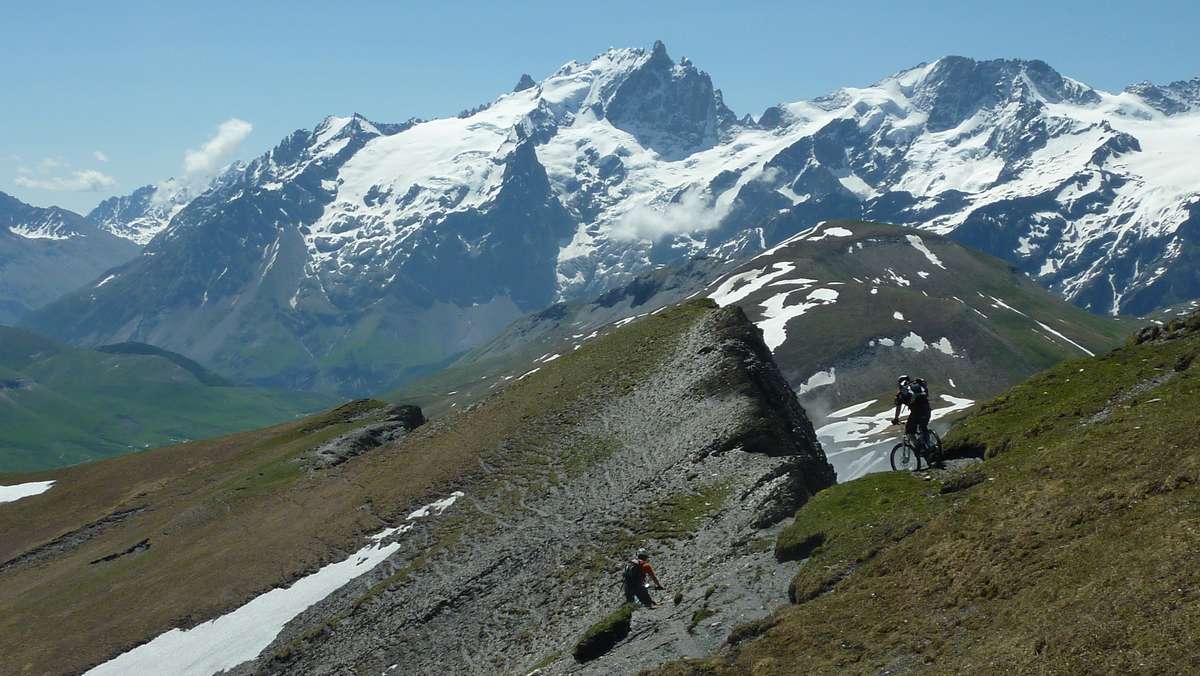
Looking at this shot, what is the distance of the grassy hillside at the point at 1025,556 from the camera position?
21328 millimetres

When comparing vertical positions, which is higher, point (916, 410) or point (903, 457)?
point (916, 410)

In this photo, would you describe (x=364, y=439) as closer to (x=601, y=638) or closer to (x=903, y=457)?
(x=903, y=457)

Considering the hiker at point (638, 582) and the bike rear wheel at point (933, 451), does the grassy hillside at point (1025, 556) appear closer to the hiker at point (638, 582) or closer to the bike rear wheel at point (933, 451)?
the bike rear wheel at point (933, 451)

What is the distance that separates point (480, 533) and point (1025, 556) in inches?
1259

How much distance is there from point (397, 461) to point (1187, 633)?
182ft

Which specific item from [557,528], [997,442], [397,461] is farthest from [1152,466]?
[397,461]

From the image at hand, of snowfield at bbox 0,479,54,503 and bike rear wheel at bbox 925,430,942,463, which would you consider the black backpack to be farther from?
snowfield at bbox 0,479,54,503

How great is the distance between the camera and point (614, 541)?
4606 centimetres

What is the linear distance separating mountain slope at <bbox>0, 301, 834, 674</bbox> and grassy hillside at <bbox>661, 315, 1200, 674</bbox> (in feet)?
12.3

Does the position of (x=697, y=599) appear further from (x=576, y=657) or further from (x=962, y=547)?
(x=962, y=547)

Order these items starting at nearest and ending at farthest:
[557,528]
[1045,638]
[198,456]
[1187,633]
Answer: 1. [1187,633]
2. [1045,638]
3. [557,528]
4. [198,456]

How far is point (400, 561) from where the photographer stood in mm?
54375

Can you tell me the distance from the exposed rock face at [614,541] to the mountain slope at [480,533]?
0.12 m

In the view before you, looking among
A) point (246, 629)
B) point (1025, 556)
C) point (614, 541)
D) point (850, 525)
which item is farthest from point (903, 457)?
point (246, 629)
